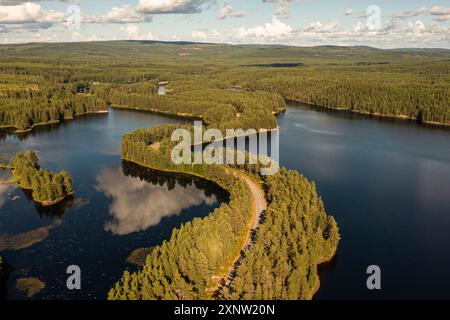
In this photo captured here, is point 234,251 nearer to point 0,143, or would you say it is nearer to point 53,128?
point 0,143

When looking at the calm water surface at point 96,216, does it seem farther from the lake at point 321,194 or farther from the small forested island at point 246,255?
the small forested island at point 246,255

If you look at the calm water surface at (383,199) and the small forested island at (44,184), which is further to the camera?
the small forested island at (44,184)

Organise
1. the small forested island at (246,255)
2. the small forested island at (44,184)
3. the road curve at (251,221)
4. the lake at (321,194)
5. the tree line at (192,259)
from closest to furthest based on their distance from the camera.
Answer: the tree line at (192,259), the small forested island at (246,255), the road curve at (251,221), the lake at (321,194), the small forested island at (44,184)

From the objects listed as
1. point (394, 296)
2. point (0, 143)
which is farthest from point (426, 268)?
point (0, 143)

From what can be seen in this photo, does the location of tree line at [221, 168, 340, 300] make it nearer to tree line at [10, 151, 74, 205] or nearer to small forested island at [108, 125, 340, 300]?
small forested island at [108, 125, 340, 300]

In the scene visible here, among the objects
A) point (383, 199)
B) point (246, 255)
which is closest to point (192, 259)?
point (246, 255)

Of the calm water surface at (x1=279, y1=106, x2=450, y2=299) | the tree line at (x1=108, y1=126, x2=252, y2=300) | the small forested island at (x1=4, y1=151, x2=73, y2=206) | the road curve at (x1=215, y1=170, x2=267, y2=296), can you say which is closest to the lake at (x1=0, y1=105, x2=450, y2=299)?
the calm water surface at (x1=279, y1=106, x2=450, y2=299)

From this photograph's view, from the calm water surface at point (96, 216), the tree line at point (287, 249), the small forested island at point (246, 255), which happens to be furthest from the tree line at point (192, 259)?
the calm water surface at point (96, 216)

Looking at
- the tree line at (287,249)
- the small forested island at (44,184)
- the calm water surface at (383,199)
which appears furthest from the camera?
the small forested island at (44,184)
